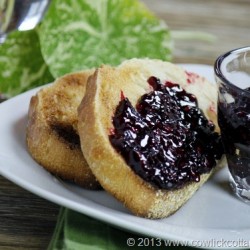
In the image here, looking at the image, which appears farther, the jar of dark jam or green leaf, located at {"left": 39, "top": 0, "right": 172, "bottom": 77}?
green leaf, located at {"left": 39, "top": 0, "right": 172, "bottom": 77}

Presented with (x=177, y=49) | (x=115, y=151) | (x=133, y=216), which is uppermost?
(x=115, y=151)

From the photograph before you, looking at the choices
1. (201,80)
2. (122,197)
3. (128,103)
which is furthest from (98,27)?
(122,197)

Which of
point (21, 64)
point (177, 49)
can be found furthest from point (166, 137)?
point (177, 49)

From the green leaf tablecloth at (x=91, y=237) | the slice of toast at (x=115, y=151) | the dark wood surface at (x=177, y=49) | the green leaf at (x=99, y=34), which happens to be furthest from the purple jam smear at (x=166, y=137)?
the green leaf at (x=99, y=34)

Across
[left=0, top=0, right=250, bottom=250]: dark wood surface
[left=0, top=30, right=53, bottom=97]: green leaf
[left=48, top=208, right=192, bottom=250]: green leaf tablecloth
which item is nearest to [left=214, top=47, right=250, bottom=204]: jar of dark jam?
[left=48, top=208, right=192, bottom=250]: green leaf tablecloth

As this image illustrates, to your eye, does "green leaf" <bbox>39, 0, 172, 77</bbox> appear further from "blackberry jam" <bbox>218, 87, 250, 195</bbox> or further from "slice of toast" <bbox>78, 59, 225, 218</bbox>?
"blackberry jam" <bbox>218, 87, 250, 195</bbox>

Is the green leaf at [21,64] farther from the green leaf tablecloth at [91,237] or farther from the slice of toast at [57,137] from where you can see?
the green leaf tablecloth at [91,237]

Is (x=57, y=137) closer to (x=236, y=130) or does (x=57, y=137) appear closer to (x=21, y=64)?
(x=236, y=130)
